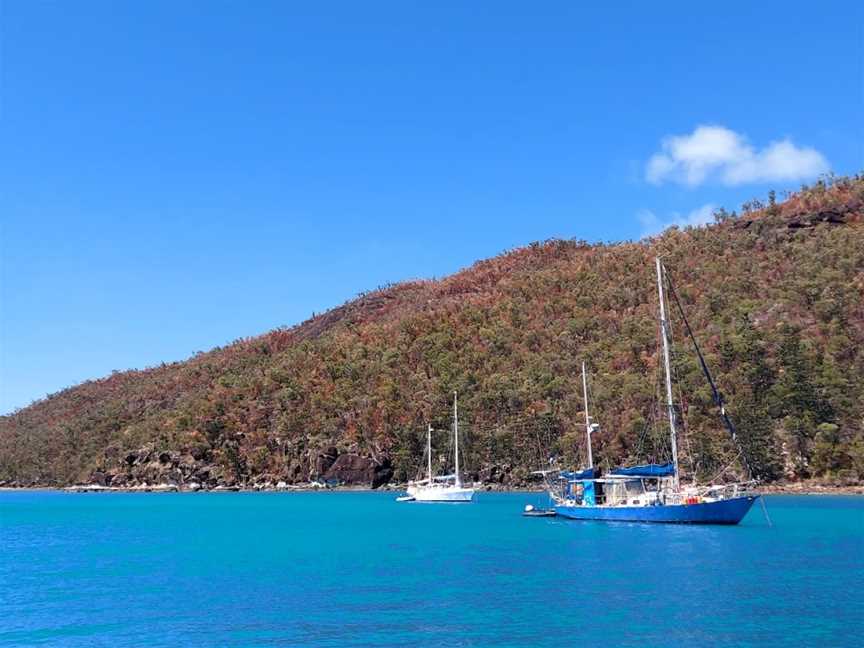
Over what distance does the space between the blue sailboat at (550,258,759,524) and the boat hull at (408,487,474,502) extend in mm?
36119

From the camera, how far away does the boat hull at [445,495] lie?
117375 mm

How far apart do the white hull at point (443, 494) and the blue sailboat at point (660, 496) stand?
36240mm

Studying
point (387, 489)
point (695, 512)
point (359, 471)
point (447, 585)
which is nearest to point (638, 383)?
point (387, 489)

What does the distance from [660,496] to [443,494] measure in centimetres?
5319

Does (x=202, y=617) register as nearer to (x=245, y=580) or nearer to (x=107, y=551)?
(x=245, y=580)

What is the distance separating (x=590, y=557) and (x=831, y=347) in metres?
94.5

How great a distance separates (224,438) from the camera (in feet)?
648

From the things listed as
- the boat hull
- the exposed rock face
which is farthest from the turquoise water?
the exposed rock face

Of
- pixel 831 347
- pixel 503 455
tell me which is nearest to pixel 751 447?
pixel 831 347

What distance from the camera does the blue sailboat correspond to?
221ft

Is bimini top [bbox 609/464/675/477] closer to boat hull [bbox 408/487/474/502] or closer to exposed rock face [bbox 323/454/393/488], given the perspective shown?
boat hull [bbox 408/487/474/502]

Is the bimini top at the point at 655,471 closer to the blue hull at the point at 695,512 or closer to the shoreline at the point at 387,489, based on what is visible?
the blue hull at the point at 695,512

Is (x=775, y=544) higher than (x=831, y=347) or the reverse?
the reverse

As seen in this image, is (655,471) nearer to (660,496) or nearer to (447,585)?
(660,496)
